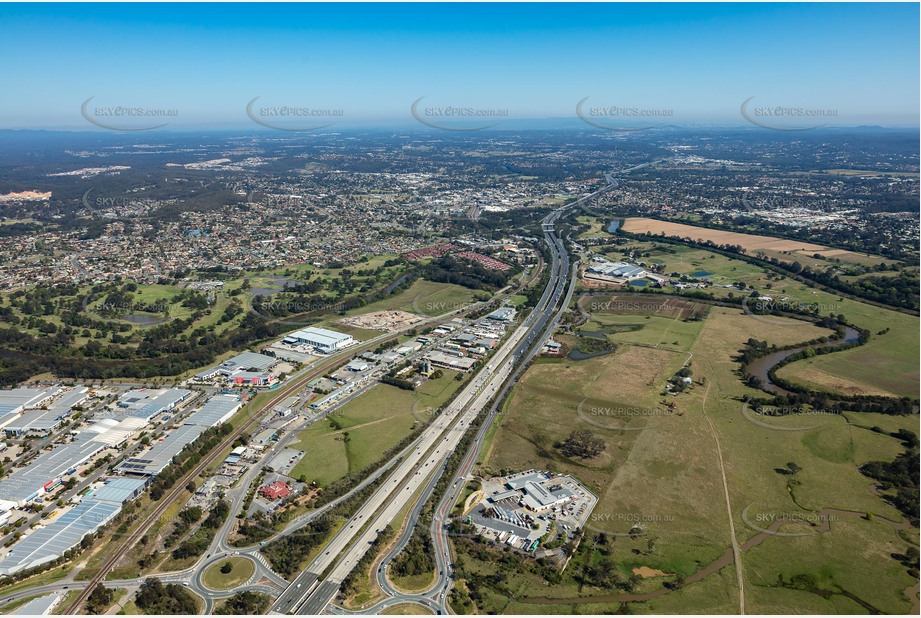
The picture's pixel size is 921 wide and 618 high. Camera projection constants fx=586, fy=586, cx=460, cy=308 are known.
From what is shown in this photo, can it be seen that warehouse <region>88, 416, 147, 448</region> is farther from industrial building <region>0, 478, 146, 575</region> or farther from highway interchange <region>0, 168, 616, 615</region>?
highway interchange <region>0, 168, 616, 615</region>

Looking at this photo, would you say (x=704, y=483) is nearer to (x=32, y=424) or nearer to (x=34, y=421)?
(x=32, y=424)

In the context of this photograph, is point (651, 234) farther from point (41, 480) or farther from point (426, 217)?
point (41, 480)

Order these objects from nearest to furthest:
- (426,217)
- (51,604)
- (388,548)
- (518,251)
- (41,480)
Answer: (51,604), (388,548), (41,480), (518,251), (426,217)

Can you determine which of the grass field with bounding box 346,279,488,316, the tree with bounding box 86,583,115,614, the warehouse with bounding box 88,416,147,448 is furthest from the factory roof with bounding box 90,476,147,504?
the grass field with bounding box 346,279,488,316

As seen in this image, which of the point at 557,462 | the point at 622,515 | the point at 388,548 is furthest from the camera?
the point at 557,462

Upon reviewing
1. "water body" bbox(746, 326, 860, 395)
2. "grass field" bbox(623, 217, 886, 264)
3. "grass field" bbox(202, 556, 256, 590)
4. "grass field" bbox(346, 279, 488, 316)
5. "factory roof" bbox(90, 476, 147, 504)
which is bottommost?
"grass field" bbox(346, 279, 488, 316)

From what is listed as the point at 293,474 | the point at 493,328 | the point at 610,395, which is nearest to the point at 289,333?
the point at 493,328

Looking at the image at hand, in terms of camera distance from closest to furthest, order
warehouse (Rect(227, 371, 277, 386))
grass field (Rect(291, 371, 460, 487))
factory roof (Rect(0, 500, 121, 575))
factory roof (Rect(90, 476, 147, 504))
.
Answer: factory roof (Rect(0, 500, 121, 575)) → factory roof (Rect(90, 476, 147, 504)) → grass field (Rect(291, 371, 460, 487)) → warehouse (Rect(227, 371, 277, 386))

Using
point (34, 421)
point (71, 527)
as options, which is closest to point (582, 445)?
point (71, 527)
